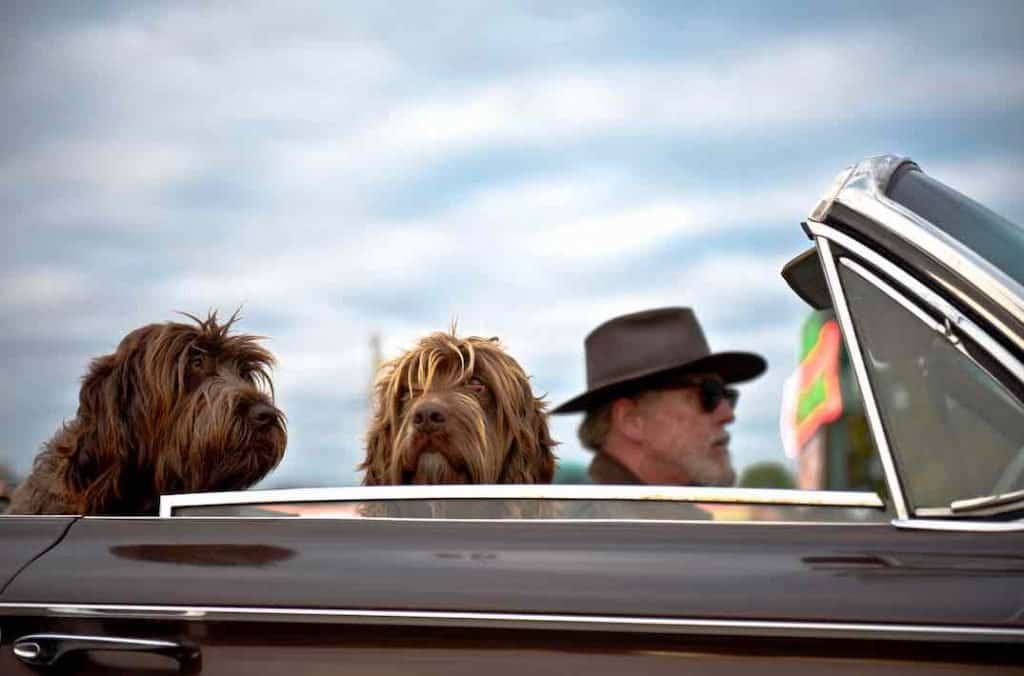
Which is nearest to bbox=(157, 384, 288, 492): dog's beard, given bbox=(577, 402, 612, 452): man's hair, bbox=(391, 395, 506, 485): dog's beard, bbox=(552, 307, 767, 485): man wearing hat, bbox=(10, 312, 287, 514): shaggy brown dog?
bbox=(10, 312, 287, 514): shaggy brown dog

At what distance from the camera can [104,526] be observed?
2330 millimetres

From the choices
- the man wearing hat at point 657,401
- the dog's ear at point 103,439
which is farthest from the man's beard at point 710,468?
the dog's ear at point 103,439

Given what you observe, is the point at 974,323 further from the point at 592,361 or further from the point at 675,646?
the point at 592,361

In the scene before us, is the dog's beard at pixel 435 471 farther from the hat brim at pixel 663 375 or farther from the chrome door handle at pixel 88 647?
the hat brim at pixel 663 375

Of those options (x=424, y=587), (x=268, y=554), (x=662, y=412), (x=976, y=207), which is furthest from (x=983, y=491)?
(x=662, y=412)

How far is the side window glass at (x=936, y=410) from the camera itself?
6.71ft

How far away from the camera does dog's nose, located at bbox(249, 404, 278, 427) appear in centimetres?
290

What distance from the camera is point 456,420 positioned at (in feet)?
10.4

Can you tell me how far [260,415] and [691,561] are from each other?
1.27 meters

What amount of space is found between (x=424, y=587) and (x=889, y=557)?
0.78 m

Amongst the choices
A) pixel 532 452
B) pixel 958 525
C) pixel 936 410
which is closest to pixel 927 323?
pixel 936 410

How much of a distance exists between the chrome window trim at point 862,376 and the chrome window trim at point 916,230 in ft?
0.29

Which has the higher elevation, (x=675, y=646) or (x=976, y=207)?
(x=976, y=207)

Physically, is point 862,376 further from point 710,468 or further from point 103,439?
point 710,468
